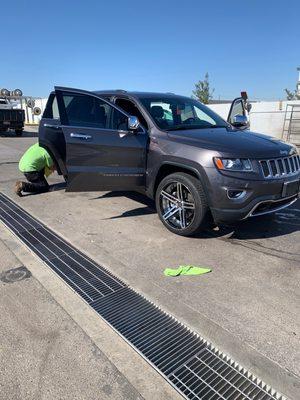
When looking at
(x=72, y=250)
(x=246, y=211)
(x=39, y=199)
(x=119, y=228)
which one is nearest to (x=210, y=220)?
(x=246, y=211)

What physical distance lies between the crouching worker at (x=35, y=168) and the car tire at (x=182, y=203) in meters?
3.01

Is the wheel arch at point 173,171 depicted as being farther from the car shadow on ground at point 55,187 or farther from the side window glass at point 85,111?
the car shadow on ground at point 55,187

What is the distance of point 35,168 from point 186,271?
4.30m

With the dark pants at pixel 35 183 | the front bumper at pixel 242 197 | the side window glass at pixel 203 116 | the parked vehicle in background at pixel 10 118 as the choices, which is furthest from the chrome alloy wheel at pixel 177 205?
the parked vehicle in background at pixel 10 118

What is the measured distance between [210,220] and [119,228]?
4.32ft

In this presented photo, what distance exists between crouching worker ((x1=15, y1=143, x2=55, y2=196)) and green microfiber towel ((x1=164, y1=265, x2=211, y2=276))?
13.4 feet

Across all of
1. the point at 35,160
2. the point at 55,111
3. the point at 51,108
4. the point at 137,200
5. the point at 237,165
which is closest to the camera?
the point at 237,165

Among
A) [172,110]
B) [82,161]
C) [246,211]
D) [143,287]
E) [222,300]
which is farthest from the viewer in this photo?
[172,110]

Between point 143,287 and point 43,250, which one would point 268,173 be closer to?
point 143,287

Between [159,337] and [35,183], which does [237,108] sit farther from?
[159,337]

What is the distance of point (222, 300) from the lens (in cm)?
324

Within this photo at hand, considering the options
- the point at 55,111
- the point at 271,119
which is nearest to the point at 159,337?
the point at 55,111

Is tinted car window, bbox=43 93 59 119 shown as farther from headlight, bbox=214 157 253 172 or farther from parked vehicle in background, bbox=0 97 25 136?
parked vehicle in background, bbox=0 97 25 136

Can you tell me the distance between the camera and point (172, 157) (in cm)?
457
